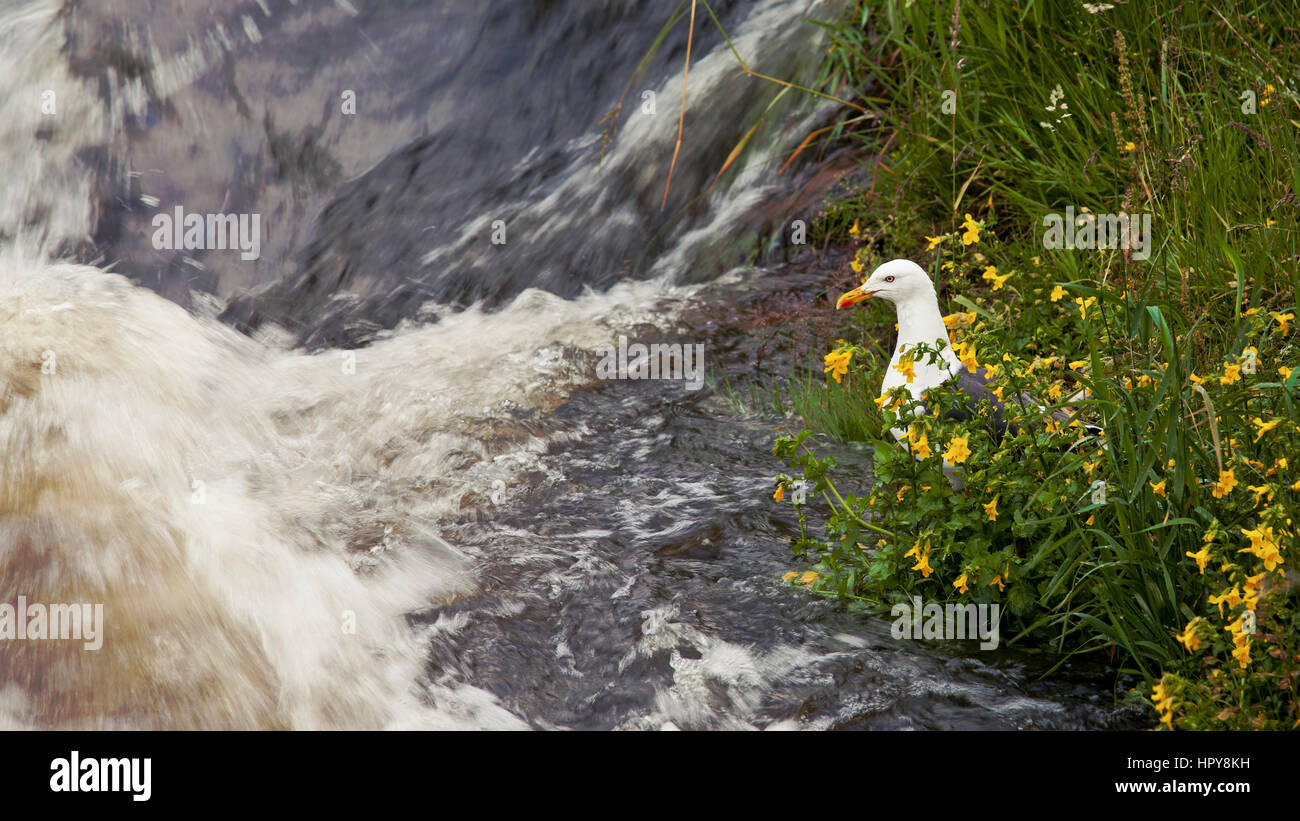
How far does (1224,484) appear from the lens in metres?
2.82

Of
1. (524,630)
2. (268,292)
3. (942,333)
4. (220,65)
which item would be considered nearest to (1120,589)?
(942,333)

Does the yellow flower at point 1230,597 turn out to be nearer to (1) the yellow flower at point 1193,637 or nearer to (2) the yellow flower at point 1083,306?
(1) the yellow flower at point 1193,637

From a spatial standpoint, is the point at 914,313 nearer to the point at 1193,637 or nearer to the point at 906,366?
the point at 906,366

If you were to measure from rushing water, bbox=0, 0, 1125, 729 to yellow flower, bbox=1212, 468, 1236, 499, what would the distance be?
27.8 inches

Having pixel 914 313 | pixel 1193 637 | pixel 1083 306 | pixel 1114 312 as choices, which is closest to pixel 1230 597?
pixel 1193 637

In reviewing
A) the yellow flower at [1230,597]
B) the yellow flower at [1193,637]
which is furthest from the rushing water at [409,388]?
the yellow flower at [1230,597]

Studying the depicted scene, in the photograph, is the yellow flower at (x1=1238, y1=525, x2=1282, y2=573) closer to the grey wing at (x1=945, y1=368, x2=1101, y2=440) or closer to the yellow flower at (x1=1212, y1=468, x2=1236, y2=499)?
the yellow flower at (x1=1212, y1=468, x2=1236, y2=499)

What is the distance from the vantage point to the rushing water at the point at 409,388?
347 cm

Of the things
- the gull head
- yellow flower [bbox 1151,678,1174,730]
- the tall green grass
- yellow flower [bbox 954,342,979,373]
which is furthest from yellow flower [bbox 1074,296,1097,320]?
yellow flower [bbox 1151,678,1174,730]

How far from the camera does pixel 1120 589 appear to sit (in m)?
3.11

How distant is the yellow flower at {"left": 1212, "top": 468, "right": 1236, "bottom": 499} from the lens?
281 centimetres

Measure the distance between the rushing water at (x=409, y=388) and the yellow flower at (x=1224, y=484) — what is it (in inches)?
27.8

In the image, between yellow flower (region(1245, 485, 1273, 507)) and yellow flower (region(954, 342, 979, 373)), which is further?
yellow flower (region(954, 342, 979, 373))

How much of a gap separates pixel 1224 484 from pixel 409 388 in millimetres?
4102
